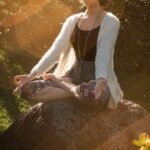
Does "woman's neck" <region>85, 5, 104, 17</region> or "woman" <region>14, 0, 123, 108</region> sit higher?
"woman's neck" <region>85, 5, 104, 17</region>

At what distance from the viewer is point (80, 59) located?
6.30 meters

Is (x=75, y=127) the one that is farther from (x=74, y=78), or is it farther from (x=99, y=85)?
(x=99, y=85)

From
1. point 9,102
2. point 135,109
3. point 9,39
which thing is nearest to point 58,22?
point 9,39

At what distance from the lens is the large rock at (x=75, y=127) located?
613 cm

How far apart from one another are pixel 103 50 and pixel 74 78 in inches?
22.8

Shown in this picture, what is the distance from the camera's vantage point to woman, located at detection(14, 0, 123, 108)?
596 centimetres

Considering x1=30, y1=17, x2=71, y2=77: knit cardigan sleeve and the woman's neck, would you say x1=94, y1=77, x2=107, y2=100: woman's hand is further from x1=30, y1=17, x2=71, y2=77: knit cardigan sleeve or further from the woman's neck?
the woman's neck

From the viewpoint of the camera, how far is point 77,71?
6281mm

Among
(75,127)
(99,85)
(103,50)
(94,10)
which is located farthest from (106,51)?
(75,127)

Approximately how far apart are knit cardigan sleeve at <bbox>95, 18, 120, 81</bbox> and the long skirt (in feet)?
1.06

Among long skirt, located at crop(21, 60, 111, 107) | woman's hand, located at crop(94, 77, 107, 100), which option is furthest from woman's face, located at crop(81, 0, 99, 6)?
woman's hand, located at crop(94, 77, 107, 100)

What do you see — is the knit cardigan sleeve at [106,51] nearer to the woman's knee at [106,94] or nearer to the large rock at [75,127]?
the woman's knee at [106,94]

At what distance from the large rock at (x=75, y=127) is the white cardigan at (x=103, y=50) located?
32cm

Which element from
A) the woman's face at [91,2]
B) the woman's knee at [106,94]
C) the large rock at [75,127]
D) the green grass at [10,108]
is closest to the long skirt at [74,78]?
the woman's knee at [106,94]
